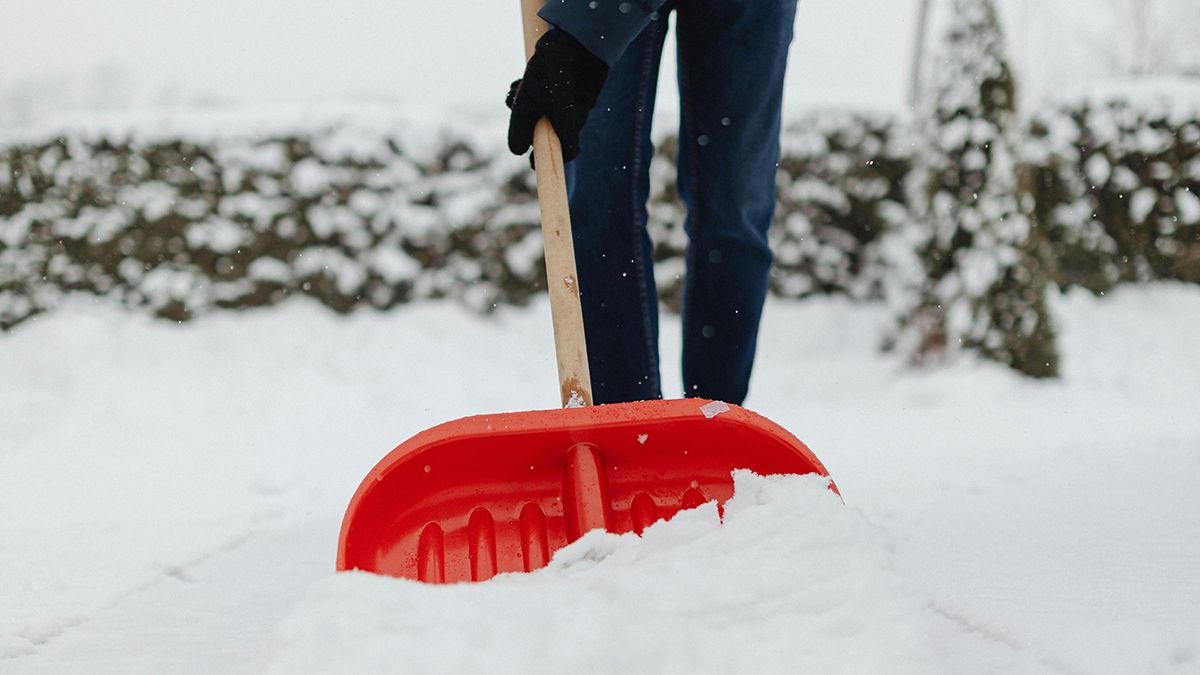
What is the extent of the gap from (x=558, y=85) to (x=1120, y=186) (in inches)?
137

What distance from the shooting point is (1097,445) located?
2326 millimetres

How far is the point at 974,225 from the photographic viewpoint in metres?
3.51

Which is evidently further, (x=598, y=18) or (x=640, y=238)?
(x=640, y=238)

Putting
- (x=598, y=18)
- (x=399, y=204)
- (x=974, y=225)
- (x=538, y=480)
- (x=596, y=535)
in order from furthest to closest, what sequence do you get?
(x=399, y=204) → (x=974, y=225) → (x=598, y=18) → (x=538, y=480) → (x=596, y=535)

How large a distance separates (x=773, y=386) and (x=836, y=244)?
801mm

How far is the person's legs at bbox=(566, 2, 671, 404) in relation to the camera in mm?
1558

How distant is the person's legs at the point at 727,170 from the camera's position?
1518 mm

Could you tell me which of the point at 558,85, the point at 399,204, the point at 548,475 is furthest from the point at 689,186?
the point at 399,204

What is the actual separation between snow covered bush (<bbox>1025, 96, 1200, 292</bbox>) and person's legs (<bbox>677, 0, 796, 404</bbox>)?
9.18ft

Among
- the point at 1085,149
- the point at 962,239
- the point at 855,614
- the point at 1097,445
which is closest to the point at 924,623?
the point at 855,614

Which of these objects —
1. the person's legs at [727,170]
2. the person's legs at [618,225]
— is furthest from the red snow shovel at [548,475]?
the person's legs at [727,170]

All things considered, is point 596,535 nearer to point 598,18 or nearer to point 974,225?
point 598,18

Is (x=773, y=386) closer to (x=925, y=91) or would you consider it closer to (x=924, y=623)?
(x=925, y=91)

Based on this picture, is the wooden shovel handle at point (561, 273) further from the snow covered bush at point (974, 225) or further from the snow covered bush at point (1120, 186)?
the snow covered bush at point (1120, 186)
